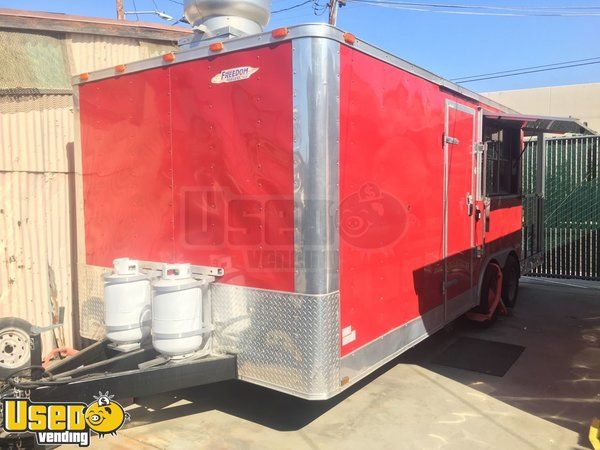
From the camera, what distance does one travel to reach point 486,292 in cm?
640

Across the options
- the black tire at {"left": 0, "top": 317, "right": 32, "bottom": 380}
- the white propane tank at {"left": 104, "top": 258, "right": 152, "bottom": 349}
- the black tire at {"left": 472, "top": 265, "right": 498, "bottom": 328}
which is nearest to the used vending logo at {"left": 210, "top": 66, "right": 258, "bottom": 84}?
the white propane tank at {"left": 104, "top": 258, "right": 152, "bottom": 349}

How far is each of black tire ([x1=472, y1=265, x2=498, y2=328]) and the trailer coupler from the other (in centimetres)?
380

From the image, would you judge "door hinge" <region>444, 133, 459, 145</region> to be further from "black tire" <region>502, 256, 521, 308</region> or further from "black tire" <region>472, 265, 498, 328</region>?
"black tire" <region>502, 256, 521, 308</region>

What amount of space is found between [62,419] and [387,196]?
2776mm

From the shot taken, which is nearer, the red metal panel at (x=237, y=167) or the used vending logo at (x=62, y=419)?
the used vending logo at (x=62, y=419)

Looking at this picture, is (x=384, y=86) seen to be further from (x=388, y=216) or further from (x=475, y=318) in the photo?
(x=475, y=318)

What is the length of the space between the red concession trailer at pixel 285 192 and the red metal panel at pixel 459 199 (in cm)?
8

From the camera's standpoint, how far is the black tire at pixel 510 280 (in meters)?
7.16

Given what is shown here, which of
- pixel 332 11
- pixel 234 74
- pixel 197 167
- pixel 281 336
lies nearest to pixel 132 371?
pixel 281 336

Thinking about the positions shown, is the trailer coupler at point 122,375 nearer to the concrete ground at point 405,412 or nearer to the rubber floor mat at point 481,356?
the concrete ground at point 405,412

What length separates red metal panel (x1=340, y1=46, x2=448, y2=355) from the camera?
11.7ft

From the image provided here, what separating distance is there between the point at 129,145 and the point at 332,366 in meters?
2.48

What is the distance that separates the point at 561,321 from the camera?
6.91m

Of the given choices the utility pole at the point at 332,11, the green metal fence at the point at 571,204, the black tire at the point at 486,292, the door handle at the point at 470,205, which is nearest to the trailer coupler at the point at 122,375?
the door handle at the point at 470,205
